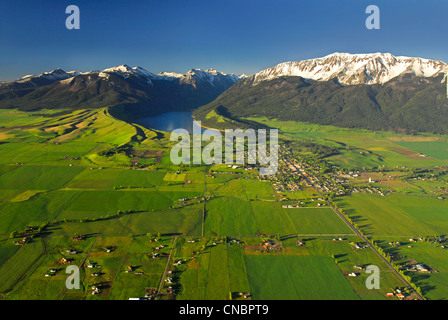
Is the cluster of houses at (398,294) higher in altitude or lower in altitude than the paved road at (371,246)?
lower

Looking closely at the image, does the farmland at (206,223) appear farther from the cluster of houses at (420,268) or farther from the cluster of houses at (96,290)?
the cluster of houses at (420,268)

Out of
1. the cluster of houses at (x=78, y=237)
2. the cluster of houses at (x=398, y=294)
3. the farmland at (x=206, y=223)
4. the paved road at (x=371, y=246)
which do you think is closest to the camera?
the cluster of houses at (x=398, y=294)

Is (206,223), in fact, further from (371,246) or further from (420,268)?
(420,268)

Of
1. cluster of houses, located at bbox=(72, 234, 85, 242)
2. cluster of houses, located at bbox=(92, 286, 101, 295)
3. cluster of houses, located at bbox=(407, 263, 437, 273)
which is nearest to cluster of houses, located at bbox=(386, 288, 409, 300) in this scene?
cluster of houses, located at bbox=(407, 263, 437, 273)

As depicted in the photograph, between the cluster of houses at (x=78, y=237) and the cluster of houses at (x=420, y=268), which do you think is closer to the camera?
the cluster of houses at (x=420, y=268)

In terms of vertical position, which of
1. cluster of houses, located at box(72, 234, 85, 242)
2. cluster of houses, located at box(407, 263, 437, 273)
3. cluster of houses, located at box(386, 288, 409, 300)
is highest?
cluster of houses, located at box(72, 234, 85, 242)

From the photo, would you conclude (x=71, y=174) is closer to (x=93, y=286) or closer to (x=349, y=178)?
(x=93, y=286)

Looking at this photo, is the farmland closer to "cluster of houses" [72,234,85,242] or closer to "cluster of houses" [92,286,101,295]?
"cluster of houses" [92,286,101,295]

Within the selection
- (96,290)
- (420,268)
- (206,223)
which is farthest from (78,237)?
(420,268)

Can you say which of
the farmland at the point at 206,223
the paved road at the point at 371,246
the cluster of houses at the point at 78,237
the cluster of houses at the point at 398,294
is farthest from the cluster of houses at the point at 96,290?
the paved road at the point at 371,246
